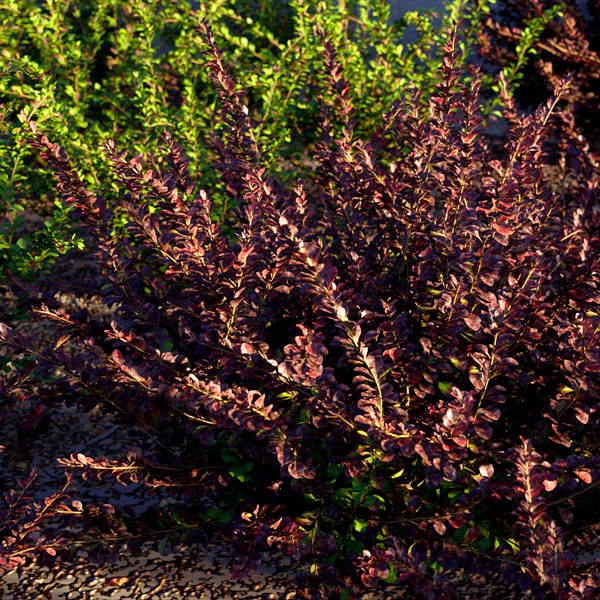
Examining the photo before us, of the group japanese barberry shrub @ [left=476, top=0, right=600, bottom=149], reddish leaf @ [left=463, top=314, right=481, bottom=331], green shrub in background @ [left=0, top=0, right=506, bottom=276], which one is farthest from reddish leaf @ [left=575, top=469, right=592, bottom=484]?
japanese barberry shrub @ [left=476, top=0, right=600, bottom=149]

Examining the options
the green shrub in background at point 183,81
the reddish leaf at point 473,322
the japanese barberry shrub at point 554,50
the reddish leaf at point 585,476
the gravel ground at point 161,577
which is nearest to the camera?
the reddish leaf at point 585,476

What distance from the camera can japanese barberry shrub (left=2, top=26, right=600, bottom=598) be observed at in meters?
2.57

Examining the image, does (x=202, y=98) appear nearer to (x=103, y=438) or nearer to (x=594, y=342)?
(x=103, y=438)

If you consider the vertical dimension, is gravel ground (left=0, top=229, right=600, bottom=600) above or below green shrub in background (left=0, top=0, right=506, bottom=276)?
below

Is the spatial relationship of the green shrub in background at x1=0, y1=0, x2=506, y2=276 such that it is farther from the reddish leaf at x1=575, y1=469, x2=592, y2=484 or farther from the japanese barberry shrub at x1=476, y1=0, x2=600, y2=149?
the reddish leaf at x1=575, y1=469, x2=592, y2=484

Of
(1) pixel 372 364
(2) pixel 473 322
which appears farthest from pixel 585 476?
(1) pixel 372 364

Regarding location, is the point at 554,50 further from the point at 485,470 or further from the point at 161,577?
the point at 161,577

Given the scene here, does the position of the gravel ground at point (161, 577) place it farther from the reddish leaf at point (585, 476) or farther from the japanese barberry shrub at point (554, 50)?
the japanese barberry shrub at point (554, 50)

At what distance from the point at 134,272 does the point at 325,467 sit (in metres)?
1.03

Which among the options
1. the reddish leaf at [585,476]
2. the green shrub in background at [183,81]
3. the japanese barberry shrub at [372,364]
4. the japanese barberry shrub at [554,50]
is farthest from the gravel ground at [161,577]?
the japanese barberry shrub at [554,50]

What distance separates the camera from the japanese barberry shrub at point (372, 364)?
257 centimetres

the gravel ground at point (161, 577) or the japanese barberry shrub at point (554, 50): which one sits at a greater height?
the japanese barberry shrub at point (554, 50)

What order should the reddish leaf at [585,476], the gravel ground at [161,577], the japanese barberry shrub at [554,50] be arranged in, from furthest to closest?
the japanese barberry shrub at [554,50] < the gravel ground at [161,577] < the reddish leaf at [585,476]

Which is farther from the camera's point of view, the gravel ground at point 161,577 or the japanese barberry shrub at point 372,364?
the gravel ground at point 161,577
